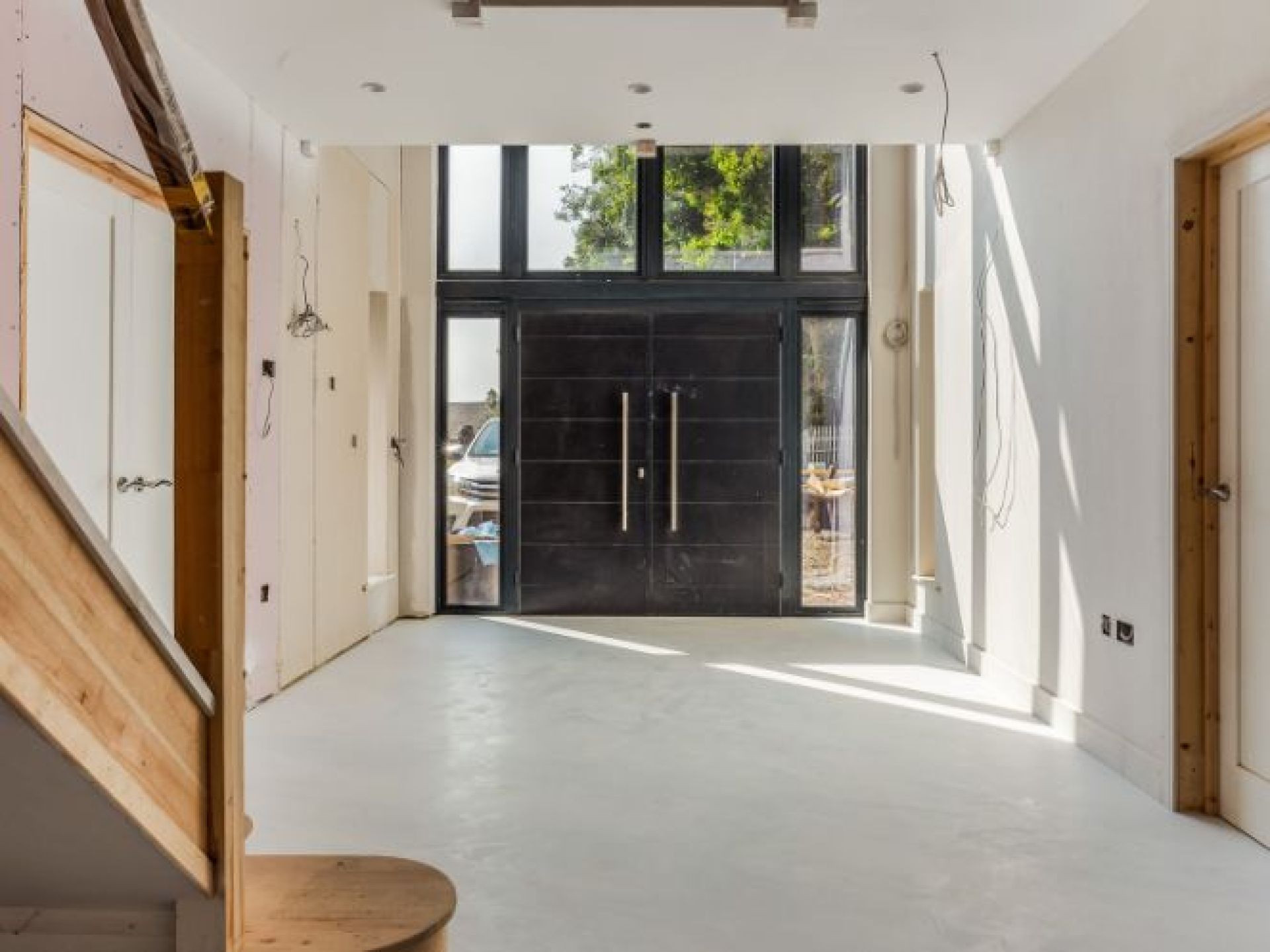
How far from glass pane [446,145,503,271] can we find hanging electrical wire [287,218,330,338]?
6.80 ft

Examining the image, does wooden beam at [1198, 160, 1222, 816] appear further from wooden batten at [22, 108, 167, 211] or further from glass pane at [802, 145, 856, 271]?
glass pane at [802, 145, 856, 271]

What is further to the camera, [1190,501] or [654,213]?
[654,213]

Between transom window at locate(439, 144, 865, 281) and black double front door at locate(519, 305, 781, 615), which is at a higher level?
transom window at locate(439, 144, 865, 281)

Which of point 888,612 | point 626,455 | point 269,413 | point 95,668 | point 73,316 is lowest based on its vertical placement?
point 888,612

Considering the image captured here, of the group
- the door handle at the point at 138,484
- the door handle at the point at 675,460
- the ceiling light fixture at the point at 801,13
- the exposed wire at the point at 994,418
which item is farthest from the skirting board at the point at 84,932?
the door handle at the point at 675,460

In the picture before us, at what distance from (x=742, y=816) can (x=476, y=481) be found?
14.7ft

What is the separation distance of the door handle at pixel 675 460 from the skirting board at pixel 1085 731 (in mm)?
2518

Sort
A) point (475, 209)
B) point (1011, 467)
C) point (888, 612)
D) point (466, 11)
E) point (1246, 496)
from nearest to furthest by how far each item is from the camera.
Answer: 1. point (1246, 496)
2. point (466, 11)
3. point (1011, 467)
4. point (888, 612)
5. point (475, 209)

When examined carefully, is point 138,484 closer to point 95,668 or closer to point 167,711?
point 167,711

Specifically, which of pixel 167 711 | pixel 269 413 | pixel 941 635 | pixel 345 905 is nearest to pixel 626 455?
pixel 941 635

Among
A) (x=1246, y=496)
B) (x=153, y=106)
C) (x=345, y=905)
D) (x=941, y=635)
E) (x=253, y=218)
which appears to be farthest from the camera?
(x=941, y=635)

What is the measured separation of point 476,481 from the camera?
7.21 metres

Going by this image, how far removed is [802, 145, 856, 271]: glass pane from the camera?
282 inches

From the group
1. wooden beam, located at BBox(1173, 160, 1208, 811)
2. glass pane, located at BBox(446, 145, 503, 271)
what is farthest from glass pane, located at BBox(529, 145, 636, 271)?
wooden beam, located at BBox(1173, 160, 1208, 811)
